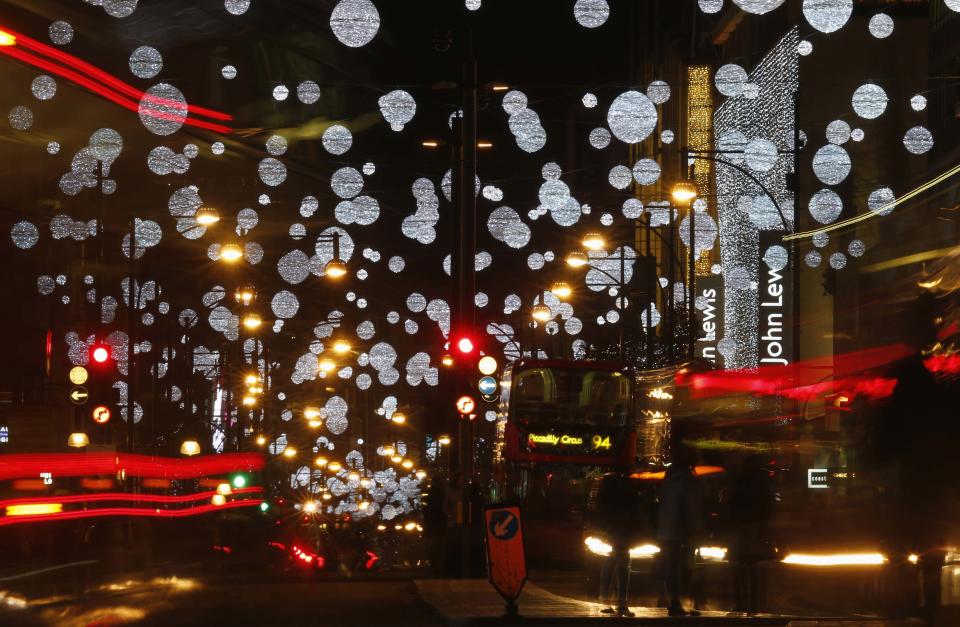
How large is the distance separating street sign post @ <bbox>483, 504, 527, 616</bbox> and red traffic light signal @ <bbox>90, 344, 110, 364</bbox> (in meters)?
10.2

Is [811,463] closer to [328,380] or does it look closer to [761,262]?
[761,262]

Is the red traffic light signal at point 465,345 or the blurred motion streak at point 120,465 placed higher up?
the red traffic light signal at point 465,345

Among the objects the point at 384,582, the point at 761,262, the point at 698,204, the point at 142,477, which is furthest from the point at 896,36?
the point at 384,582

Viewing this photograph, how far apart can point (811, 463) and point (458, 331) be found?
25219 millimetres

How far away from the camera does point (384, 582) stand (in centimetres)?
1892

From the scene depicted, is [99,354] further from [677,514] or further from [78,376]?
[677,514]

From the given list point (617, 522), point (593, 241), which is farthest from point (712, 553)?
point (593, 241)

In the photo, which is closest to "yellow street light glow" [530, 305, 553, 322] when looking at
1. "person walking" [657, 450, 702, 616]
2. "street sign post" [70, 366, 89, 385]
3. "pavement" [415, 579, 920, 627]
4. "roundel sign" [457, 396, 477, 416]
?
"roundel sign" [457, 396, 477, 416]

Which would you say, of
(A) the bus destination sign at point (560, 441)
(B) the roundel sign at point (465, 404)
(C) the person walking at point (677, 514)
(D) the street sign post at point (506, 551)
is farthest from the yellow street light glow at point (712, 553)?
(A) the bus destination sign at point (560, 441)

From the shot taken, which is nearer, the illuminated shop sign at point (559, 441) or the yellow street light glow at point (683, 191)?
the illuminated shop sign at point (559, 441)

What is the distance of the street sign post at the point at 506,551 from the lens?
1262 cm

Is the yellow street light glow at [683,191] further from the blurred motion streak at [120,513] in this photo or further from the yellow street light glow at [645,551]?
the yellow street light glow at [645,551]

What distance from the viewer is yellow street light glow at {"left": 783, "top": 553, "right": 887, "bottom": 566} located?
18125 mm

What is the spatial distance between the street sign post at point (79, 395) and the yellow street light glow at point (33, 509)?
789 cm
